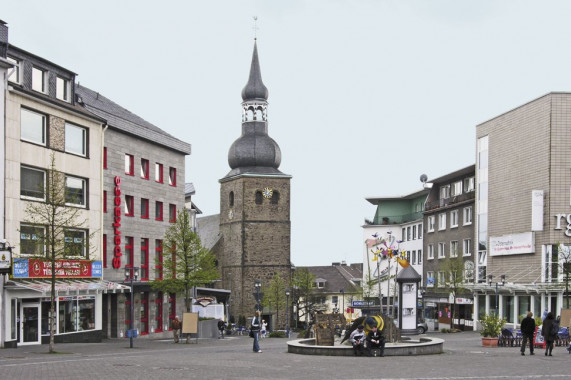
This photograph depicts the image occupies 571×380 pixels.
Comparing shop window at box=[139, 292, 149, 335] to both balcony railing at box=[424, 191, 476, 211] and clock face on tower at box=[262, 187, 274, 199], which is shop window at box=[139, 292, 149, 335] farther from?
clock face on tower at box=[262, 187, 274, 199]

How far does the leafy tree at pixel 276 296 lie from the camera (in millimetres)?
104125

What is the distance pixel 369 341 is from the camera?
3111 centimetres

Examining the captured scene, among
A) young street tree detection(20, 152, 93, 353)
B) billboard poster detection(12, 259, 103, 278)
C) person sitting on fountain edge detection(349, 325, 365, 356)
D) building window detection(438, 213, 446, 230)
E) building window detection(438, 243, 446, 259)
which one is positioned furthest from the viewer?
building window detection(438, 243, 446, 259)

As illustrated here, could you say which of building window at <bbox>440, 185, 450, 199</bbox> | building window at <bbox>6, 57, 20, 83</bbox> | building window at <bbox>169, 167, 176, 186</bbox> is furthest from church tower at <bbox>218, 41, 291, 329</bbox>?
building window at <bbox>6, 57, 20, 83</bbox>

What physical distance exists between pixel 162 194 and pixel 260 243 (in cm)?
5243

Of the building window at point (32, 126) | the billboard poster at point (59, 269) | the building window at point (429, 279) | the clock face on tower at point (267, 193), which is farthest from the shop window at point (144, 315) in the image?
the clock face on tower at point (267, 193)

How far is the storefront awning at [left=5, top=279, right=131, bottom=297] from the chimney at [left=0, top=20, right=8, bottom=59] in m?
10.2

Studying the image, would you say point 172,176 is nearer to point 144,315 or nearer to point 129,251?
point 129,251

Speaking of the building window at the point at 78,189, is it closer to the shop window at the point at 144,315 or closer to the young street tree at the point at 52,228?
the young street tree at the point at 52,228

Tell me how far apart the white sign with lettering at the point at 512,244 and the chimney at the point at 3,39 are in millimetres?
39681

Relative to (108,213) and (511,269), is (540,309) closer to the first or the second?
(511,269)

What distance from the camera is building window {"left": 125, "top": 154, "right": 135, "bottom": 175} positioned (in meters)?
55.8

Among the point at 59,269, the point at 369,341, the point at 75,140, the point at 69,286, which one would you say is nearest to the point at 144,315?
the point at 69,286

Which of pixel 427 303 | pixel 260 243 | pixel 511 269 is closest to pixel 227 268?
pixel 260 243
